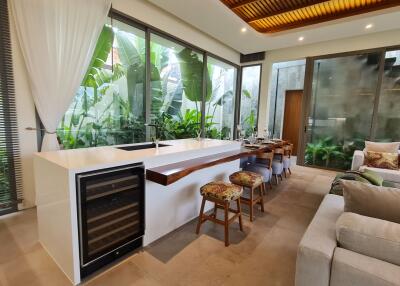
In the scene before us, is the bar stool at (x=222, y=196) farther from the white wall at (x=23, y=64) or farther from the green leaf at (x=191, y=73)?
the green leaf at (x=191, y=73)

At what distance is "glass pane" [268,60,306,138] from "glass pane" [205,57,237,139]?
A: 1321mm

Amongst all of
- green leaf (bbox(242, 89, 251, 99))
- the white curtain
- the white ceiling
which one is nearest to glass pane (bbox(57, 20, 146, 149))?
the white curtain

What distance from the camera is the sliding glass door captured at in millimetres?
4562

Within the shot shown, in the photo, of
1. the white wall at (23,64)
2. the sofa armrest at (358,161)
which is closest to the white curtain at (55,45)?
the white wall at (23,64)

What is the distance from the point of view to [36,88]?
8.49ft

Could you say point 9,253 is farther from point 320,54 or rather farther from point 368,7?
point 320,54

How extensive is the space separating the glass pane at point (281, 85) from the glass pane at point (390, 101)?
2292 mm

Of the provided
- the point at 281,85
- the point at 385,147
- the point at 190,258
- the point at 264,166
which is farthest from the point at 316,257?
the point at 281,85

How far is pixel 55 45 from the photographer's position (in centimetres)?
262

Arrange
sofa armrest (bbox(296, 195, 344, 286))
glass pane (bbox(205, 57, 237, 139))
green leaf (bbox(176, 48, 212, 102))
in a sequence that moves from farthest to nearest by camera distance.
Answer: glass pane (bbox(205, 57, 237, 139)) → green leaf (bbox(176, 48, 212, 102)) → sofa armrest (bbox(296, 195, 344, 286))

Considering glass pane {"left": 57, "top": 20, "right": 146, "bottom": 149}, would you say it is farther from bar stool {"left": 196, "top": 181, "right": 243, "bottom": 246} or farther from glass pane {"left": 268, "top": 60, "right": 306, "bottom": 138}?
glass pane {"left": 268, "top": 60, "right": 306, "bottom": 138}

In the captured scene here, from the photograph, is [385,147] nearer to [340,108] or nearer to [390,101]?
[390,101]

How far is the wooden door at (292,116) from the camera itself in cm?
702

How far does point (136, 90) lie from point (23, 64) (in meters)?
1.61
